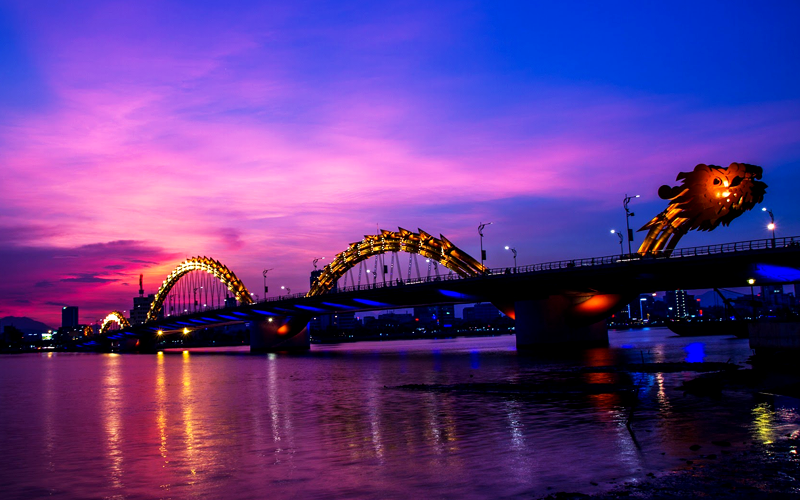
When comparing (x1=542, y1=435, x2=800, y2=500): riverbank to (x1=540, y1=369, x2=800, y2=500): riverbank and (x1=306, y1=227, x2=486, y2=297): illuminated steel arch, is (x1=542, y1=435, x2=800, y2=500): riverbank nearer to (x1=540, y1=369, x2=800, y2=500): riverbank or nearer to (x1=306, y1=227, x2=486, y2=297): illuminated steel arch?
(x1=540, y1=369, x2=800, y2=500): riverbank

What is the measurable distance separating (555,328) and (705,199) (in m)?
22.7

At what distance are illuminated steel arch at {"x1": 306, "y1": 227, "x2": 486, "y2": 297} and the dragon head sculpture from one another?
979 inches

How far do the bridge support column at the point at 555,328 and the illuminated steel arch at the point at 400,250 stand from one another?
11.3m

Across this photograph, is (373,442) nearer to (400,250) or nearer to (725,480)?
(725,480)

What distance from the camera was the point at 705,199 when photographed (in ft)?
273

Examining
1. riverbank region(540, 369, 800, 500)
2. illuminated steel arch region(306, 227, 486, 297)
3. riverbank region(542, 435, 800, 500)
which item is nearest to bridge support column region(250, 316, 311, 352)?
illuminated steel arch region(306, 227, 486, 297)

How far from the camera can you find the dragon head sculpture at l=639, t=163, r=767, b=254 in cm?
8081

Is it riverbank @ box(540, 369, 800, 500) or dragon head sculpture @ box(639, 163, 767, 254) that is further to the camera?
dragon head sculpture @ box(639, 163, 767, 254)

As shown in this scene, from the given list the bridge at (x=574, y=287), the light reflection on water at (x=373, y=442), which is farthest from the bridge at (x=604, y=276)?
the light reflection on water at (x=373, y=442)

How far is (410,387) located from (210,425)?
17.1m

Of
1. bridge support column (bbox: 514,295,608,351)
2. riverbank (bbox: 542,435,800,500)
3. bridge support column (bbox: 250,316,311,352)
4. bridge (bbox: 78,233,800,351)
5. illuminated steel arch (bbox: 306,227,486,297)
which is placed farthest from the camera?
bridge support column (bbox: 250,316,311,352)

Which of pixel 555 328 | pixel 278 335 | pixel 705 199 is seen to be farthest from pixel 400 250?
pixel 705 199

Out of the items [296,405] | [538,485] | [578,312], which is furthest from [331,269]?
[538,485]

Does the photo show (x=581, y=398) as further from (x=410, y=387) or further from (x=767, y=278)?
(x=767, y=278)
